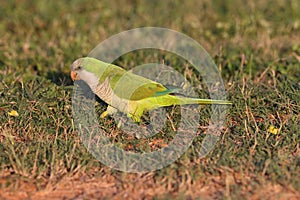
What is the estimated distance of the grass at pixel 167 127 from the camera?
354 centimetres

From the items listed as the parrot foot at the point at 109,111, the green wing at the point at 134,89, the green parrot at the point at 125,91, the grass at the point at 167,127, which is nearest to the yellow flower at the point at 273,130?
the grass at the point at 167,127

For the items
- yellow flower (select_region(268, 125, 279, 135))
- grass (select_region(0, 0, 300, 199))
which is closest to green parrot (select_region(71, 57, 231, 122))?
grass (select_region(0, 0, 300, 199))

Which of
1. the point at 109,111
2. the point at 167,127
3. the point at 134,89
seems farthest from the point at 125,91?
the point at 167,127

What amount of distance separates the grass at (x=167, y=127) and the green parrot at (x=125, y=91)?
0.18 meters

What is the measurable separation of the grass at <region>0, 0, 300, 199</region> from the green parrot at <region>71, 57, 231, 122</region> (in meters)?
0.18

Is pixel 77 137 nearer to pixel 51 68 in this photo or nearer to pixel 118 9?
pixel 51 68

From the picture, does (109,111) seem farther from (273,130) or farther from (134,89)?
(273,130)

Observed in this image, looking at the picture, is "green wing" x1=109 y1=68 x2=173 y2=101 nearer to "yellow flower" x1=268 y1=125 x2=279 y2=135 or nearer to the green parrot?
the green parrot

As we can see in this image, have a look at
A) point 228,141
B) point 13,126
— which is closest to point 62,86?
point 13,126

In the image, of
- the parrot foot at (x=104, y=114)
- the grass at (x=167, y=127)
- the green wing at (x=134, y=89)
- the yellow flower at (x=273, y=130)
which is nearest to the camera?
the grass at (x=167, y=127)

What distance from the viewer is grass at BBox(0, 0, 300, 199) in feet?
11.6

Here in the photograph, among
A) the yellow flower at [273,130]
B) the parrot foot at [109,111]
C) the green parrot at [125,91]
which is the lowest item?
the yellow flower at [273,130]

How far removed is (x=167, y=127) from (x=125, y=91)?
1.42ft

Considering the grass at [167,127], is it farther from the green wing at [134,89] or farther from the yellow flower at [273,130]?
the green wing at [134,89]
